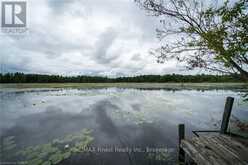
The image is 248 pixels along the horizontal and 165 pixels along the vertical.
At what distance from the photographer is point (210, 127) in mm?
7113

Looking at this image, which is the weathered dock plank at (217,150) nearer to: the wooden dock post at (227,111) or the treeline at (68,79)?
the wooden dock post at (227,111)

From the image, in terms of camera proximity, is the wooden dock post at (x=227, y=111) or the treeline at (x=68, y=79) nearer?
the wooden dock post at (x=227, y=111)

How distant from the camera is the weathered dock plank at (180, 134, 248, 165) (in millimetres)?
2779

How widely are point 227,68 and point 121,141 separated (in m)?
4.87

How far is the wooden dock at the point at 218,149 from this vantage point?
2.80 meters

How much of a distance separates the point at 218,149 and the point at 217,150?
2.9 inches

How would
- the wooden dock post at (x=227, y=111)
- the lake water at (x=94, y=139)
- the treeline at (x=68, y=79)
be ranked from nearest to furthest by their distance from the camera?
1. the wooden dock post at (x=227, y=111)
2. the lake water at (x=94, y=139)
3. the treeline at (x=68, y=79)

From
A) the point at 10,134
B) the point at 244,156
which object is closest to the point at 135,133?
the point at 244,156

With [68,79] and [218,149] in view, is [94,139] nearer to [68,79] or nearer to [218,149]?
[218,149]

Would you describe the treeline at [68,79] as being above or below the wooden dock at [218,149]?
above

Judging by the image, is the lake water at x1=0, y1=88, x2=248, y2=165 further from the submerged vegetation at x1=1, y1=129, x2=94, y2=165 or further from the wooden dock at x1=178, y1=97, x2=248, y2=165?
the wooden dock at x1=178, y1=97, x2=248, y2=165

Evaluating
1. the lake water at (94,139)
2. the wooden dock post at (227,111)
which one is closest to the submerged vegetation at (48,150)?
the lake water at (94,139)

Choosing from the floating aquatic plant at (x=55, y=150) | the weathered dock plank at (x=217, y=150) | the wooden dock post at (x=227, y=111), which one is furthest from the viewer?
A: the floating aquatic plant at (x=55, y=150)

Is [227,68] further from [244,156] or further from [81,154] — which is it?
[81,154]
